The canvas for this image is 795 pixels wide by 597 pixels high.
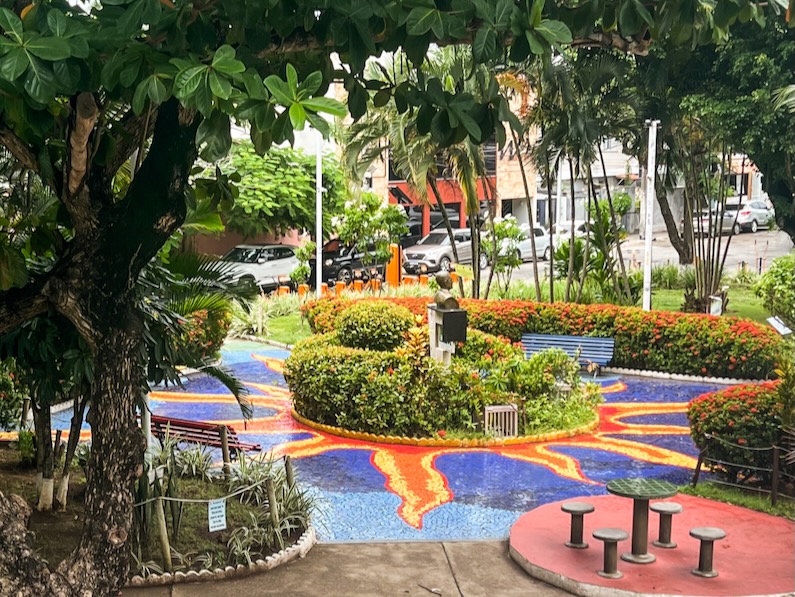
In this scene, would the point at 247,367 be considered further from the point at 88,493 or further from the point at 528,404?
the point at 88,493

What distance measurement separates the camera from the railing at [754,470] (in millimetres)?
9906

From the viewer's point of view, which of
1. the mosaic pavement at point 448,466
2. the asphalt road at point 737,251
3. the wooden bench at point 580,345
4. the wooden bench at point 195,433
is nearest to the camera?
the mosaic pavement at point 448,466

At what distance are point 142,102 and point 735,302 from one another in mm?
24659

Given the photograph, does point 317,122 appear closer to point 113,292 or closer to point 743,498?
point 113,292

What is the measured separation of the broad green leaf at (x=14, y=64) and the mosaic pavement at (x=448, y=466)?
6.46m

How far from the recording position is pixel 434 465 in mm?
12062

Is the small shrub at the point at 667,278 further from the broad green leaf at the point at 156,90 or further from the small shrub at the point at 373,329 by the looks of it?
the broad green leaf at the point at 156,90

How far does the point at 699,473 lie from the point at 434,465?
10.1 ft

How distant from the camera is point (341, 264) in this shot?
2977 centimetres

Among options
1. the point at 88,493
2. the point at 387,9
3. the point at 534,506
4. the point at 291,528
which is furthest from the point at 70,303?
the point at 534,506

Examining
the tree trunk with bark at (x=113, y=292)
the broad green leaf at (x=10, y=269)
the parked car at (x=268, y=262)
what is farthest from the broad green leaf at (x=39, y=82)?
the parked car at (x=268, y=262)

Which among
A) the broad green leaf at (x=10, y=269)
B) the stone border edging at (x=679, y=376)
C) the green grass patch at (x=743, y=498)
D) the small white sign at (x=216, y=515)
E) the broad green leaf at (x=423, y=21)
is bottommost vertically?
the green grass patch at (x=743, y=498)

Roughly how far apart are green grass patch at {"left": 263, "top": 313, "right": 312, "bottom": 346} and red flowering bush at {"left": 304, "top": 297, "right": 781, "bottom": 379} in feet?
6.22

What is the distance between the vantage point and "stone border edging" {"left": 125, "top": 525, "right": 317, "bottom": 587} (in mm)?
7902
